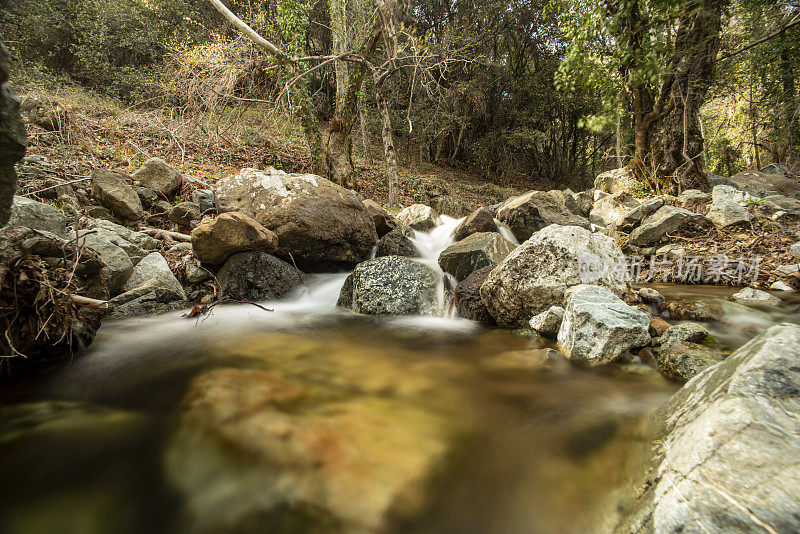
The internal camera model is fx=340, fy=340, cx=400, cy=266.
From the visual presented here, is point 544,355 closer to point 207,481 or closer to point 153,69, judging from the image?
point 207,481

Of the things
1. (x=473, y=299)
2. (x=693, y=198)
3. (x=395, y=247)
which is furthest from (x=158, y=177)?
(x=693, y=198)

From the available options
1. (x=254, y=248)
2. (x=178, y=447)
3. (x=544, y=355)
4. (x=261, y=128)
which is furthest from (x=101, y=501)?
(x=261, y=128)

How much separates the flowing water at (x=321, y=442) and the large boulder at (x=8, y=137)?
1328mm

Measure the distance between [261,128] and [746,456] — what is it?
13267mm

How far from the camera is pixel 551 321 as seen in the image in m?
3.35

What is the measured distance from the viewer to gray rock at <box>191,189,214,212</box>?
6.31 m

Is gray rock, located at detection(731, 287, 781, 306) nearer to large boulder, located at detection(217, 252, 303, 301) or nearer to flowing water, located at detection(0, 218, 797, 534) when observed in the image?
flowing water, located at detection(0, 218, 797, 534)

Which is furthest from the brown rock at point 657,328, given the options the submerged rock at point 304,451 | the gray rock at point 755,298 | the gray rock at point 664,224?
the gray rock at point 664,224

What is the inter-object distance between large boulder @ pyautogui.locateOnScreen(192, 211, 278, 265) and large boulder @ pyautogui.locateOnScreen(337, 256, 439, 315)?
143 centimetres

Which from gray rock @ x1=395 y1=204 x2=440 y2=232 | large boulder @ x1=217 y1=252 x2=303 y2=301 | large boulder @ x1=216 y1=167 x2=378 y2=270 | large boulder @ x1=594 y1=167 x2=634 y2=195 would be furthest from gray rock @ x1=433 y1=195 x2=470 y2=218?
Result: large boulder @ x1=217 y1=252 x2=303 y2=301

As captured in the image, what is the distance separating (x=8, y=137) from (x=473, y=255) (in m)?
4.57

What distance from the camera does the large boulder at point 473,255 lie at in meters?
5.03

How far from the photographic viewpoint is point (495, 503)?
5.34 feet

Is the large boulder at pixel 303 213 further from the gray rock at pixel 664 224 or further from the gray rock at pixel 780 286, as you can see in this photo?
the gray rock at pixel 780 286
